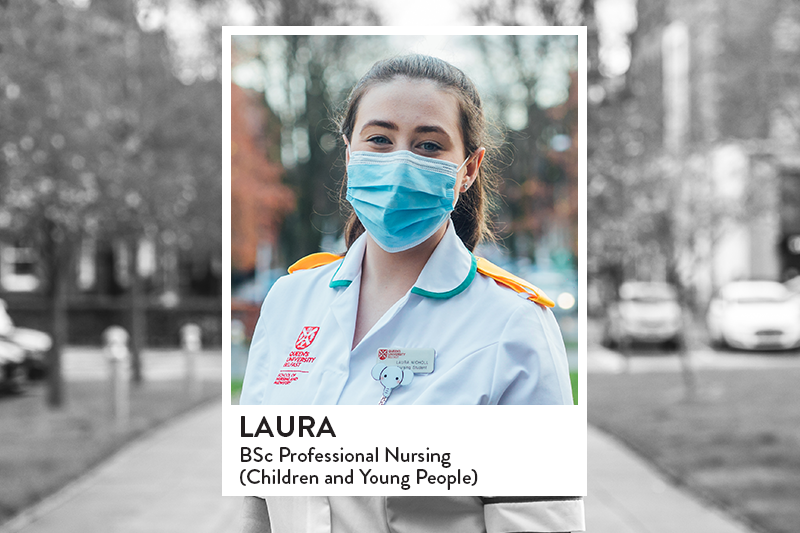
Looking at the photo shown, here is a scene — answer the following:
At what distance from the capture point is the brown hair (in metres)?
2.57

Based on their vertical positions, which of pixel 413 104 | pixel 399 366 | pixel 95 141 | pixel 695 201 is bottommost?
pixel 399 366

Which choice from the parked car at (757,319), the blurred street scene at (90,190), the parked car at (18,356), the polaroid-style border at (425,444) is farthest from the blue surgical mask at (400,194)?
the parked car at (757,319)

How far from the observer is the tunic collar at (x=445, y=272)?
2.55 meters

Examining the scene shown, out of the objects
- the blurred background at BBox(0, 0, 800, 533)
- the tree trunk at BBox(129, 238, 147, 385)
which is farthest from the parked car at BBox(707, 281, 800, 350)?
the tree trunk at BBox(129, 238, 147, 385)

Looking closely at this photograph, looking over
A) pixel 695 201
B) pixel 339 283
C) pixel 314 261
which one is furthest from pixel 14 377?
pixel 339 283

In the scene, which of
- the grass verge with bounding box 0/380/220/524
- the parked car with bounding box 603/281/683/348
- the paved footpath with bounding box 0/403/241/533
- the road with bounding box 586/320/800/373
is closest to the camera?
the paved footpath with bounding box 0/403/241/533

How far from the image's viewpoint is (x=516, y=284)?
8.24 ft

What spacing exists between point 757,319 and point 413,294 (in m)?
21.5

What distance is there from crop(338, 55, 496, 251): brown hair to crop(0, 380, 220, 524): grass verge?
5810mm

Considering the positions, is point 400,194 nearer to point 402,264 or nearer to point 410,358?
point 402,264

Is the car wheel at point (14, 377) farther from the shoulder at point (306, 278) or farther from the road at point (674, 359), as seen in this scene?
the shoulder at point (306, 278)

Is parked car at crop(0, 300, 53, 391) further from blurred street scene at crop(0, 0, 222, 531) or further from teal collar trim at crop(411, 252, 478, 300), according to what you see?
teal collar trim at crop(411, 252, 478, 300)

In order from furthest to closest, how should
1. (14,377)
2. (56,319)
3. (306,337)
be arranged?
(14,377) < (56,319) < (306,337)

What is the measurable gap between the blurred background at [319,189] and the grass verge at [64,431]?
6 centimetres
